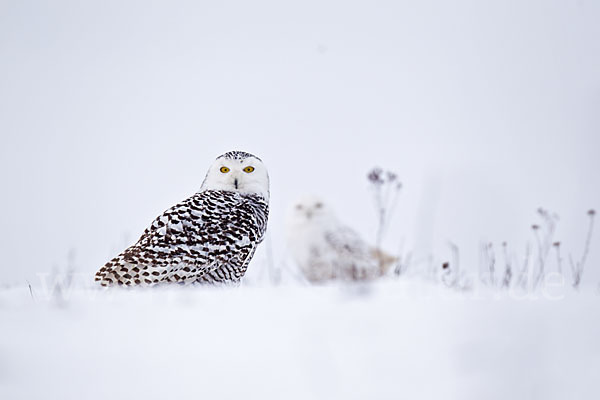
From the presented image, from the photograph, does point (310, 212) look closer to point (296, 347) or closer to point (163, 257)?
point (163, 257)

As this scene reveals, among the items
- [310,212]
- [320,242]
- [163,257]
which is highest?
[310,212]

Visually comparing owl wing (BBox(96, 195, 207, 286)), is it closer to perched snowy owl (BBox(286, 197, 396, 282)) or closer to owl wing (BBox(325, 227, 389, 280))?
owl wing (BBox(325, 227, 389, 280))

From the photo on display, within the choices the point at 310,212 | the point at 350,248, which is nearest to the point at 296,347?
the point at 350,248

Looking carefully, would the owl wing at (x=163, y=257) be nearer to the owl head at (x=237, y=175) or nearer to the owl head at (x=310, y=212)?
the owl head at (x=237, y=175)

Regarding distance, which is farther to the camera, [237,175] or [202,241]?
[237,175]

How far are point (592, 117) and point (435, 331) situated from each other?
135 inches

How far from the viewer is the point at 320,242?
10.1 meters

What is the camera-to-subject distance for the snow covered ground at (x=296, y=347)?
254 centimetres

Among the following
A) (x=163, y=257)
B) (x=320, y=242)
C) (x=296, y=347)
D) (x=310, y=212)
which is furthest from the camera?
(x=310, y=212)

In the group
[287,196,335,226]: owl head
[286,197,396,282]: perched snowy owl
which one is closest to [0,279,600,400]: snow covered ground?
[286,197,396,282]: perched snowy owl

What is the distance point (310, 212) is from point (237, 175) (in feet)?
14.2

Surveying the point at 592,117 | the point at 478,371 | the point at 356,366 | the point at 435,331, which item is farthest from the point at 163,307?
the point at 592,117

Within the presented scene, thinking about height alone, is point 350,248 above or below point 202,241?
below

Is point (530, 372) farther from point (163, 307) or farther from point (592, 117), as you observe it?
point (592, 117)
